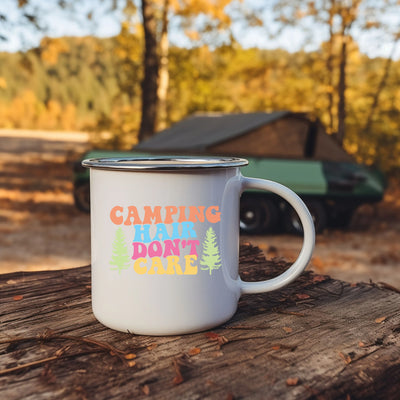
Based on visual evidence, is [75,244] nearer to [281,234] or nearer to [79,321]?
[281,234]

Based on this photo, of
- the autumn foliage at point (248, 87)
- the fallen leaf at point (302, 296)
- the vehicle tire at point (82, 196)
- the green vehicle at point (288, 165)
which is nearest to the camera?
the fallen leaf at point (302, 296)

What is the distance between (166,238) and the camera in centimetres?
105

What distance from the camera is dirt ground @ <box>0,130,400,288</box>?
17.8ft

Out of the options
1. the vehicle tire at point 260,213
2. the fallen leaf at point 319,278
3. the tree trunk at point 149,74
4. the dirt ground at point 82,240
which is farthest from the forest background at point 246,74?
the fallen leaf at point 319,278

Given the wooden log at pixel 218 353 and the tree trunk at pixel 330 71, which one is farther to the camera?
the tree trunk at pixel 330 71

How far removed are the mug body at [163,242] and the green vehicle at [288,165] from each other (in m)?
5.24

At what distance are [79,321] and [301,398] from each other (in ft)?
1.90

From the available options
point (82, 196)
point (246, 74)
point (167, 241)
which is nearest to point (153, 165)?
point (167, 241)

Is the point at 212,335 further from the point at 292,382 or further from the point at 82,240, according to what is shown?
the point at 82,240

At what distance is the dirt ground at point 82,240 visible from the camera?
5.42 m

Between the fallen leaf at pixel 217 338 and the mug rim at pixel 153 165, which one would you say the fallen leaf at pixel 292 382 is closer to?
the fallen leaf at pixel 217 338

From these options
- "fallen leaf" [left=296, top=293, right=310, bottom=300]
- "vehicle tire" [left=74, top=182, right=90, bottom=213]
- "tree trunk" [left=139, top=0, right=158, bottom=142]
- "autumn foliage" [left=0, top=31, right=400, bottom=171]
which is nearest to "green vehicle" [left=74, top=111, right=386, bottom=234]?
"vehicle tire" [left=74, top=182, right=90, bottom=213]

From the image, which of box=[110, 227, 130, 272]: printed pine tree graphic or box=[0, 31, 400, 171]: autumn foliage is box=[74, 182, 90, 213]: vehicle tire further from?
box=[110, 227, 130, 272]: printed pine tree graphic

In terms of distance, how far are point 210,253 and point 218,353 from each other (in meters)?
0.21
